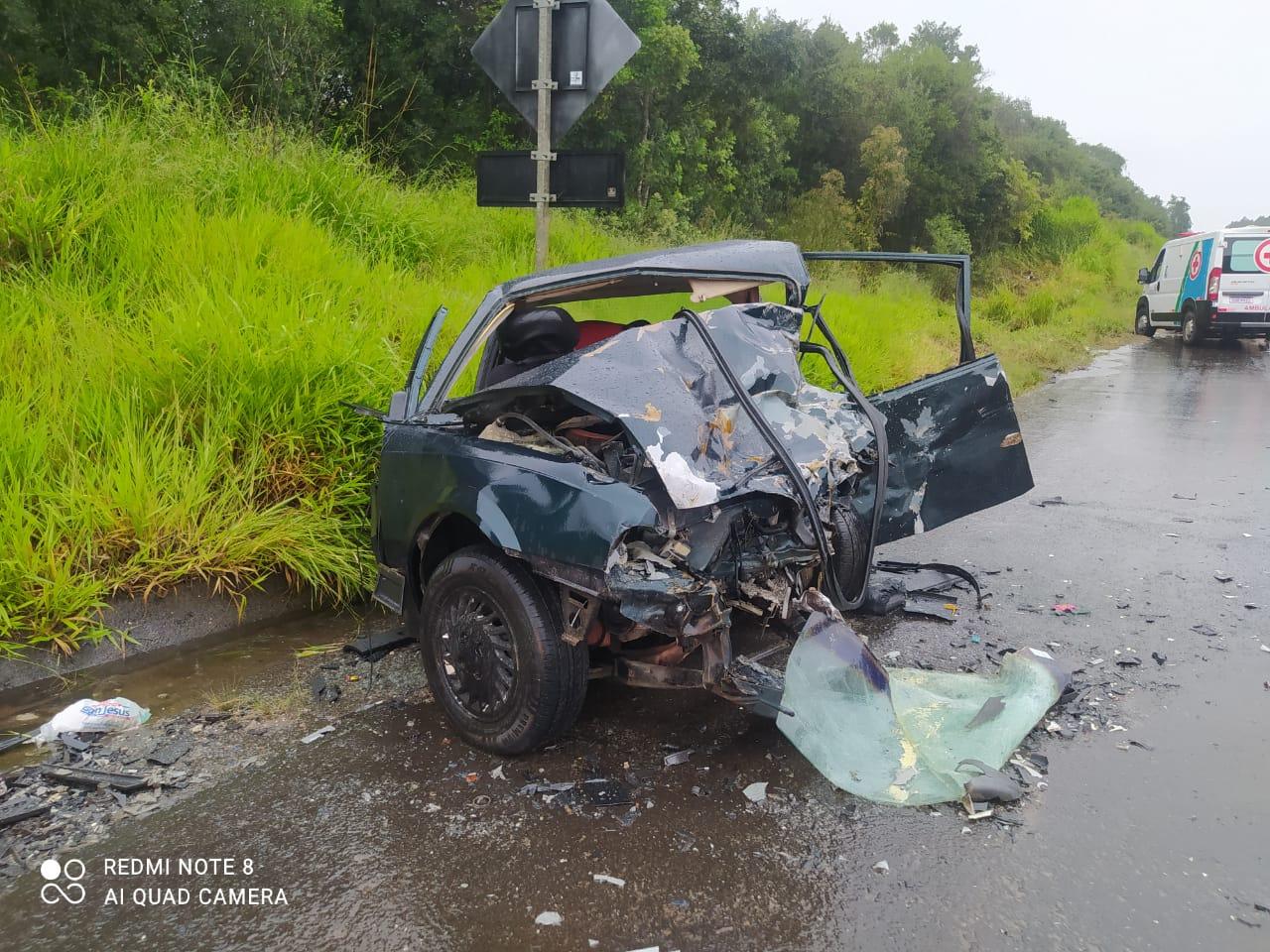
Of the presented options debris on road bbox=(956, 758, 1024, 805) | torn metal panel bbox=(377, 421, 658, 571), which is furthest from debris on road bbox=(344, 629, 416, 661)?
debris on road bbox=(956, 758, 1024, 805)

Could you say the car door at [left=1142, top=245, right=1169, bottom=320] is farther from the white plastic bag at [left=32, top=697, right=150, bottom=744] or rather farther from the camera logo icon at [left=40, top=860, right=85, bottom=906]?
the camera logo icon at [left=40, top=860, right=85, bottom=906]

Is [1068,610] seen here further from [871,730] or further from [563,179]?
[563,179]

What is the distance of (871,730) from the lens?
3.28 m

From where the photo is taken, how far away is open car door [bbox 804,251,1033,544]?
175 inches

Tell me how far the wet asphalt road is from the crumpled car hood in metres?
1.03

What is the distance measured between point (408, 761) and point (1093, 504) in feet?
17.8

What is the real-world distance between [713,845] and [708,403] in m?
1.49

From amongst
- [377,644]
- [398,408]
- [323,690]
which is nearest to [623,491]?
[398,408]

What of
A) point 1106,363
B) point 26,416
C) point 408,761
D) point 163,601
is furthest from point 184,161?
point 1106,363

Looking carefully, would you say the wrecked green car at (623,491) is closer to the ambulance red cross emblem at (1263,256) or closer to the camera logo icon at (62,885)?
the camera logo icon at (62,885)

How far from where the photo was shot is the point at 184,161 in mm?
7156

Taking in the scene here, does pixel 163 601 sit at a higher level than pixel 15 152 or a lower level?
lower

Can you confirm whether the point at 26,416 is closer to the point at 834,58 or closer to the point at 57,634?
A: the point at 57,634

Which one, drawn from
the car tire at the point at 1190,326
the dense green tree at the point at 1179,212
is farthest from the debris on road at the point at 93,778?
the dense green tree at the point at 1179,212
